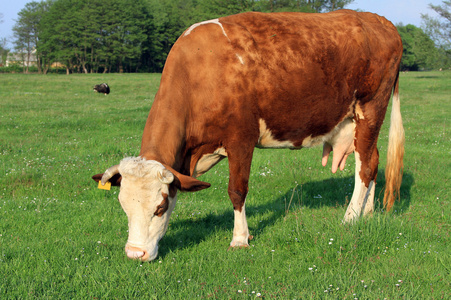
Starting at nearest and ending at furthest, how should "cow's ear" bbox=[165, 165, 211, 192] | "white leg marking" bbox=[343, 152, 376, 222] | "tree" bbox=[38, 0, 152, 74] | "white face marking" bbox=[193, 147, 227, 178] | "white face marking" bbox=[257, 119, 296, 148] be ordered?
"cow's ear" bbox=[165, 165, 211, 192] → "white face marking" bbox=[193, 147, 227, 178] → "white face marking" bbox=[257, 119, 296, 148] → "white leg marking" bbox=[343, 152, 376, 222] → "tree" bbox=[38, 0, 152, 74]

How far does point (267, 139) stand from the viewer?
6531 millimetres

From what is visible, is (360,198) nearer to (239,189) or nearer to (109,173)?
(239,189)

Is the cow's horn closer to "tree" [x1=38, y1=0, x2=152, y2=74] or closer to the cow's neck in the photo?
the cow's neck

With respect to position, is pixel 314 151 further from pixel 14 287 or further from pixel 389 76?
pixel 14 287

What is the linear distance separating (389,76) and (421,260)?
3.44 metres

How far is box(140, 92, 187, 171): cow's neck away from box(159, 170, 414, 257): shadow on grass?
112 cm

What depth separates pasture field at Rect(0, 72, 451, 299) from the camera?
14.5 feet

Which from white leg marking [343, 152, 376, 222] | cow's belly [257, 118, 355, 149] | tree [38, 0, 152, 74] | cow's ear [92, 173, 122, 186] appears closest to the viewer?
cow's ear [92, 173, 122, 186]

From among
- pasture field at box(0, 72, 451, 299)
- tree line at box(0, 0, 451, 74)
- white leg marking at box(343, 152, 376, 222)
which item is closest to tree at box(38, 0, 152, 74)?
tree line at box(0, 0, 451, 74)

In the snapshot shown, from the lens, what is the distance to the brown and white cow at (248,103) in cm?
507

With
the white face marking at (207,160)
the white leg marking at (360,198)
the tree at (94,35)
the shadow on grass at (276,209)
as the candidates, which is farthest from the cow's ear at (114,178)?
the tree at (94,35)

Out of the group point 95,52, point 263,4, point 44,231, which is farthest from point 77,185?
point 95,52

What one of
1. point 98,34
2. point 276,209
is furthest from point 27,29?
point 276,209

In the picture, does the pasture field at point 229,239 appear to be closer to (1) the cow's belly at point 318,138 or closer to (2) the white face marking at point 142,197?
(2) the white face marking at point 142,197
